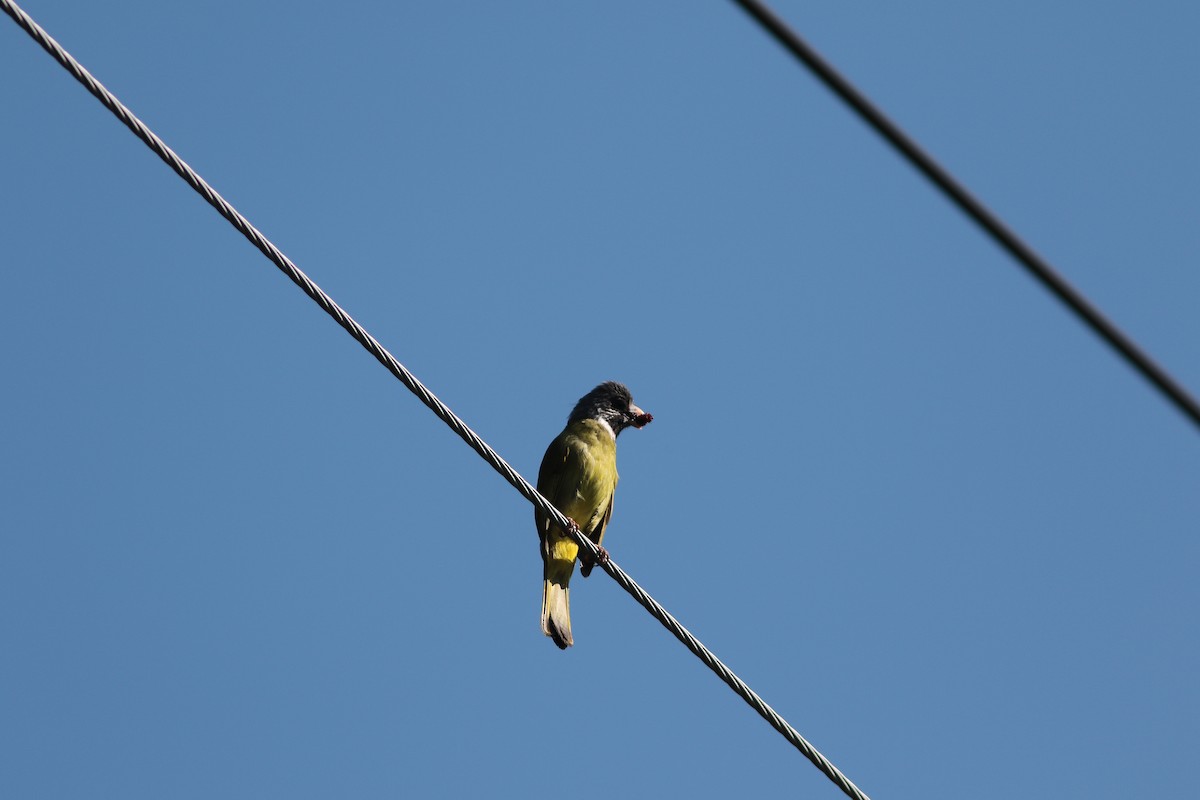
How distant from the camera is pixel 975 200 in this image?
2221 millimetres

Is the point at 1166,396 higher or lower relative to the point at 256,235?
lower

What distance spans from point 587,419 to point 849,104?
26.3ft

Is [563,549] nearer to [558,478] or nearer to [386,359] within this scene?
[558,478]

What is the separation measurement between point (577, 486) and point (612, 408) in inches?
53.6

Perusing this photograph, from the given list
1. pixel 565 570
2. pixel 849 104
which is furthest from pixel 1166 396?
pixel 565 570

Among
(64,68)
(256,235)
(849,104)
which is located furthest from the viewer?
(256,235)

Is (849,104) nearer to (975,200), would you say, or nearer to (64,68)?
(975,200)

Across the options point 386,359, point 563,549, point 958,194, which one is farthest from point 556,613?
point 958,194

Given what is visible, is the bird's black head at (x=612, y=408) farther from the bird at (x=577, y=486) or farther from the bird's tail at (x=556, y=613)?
the bird's tail at (x=556, y=613)

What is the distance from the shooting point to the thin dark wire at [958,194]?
2174mm

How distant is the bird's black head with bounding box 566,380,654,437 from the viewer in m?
10.3

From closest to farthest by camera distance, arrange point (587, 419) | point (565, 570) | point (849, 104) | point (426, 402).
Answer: point (849, 104) → point (426, 402) → point (565, 570) → point (587, 419)

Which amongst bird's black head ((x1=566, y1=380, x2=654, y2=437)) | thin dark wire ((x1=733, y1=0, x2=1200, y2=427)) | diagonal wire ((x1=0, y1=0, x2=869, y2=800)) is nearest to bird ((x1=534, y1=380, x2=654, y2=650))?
bird's black head ((x1=566, y1=380, x2=654, y2=437))

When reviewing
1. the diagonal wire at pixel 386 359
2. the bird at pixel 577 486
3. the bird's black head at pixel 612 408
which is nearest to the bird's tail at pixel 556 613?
the bird at pixel 577 486
